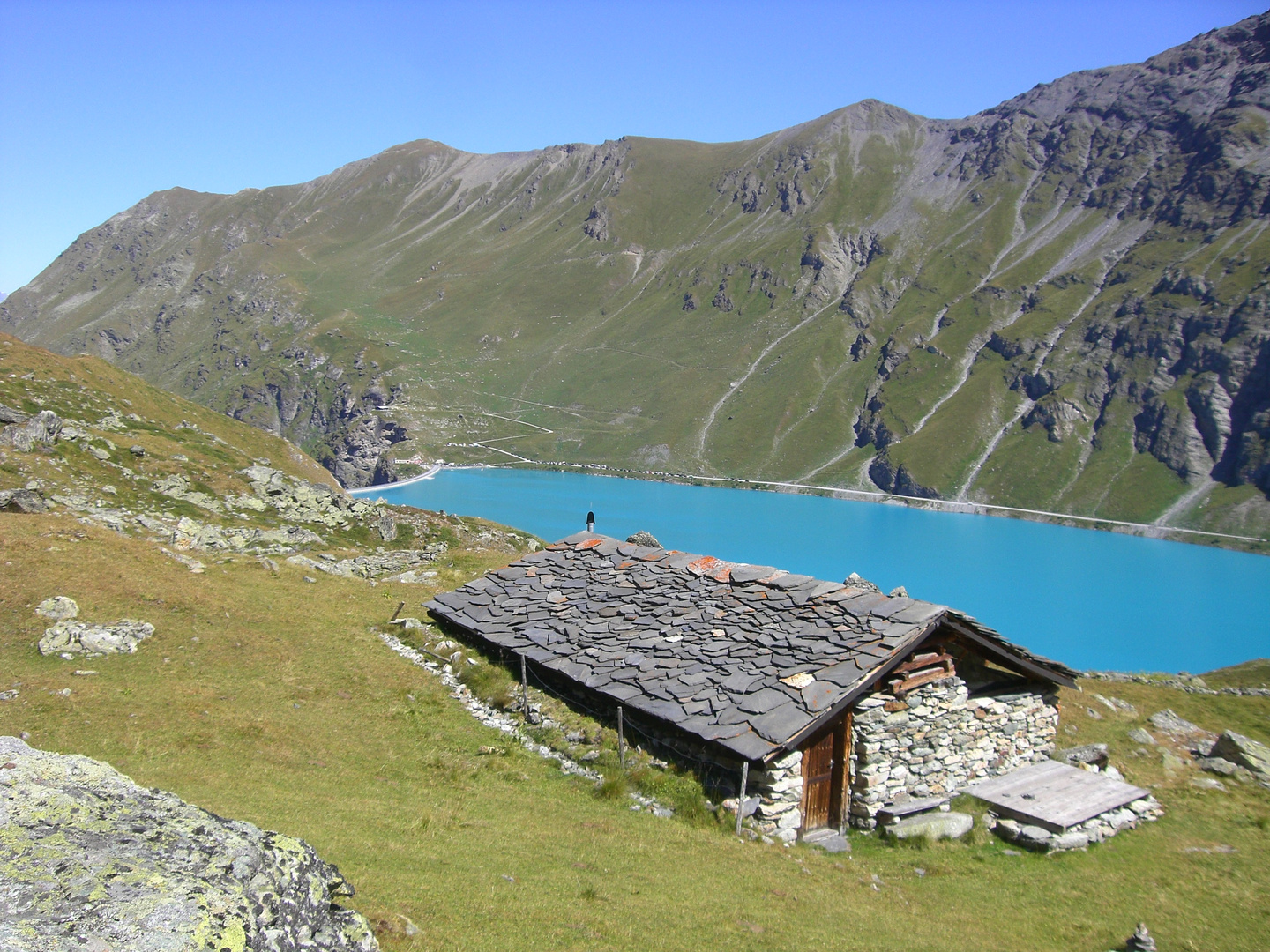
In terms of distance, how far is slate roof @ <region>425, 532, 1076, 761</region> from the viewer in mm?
16984

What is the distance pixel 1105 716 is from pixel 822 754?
14.3 meters

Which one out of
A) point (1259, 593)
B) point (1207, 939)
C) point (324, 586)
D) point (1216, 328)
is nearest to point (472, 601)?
point (324, 586)

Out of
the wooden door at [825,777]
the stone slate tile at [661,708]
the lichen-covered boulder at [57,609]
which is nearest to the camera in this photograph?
the wooden door at [825,777]

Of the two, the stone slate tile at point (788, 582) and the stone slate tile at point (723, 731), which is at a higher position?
the stone slate tile at point (788, 582)

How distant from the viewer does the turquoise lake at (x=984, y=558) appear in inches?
3196

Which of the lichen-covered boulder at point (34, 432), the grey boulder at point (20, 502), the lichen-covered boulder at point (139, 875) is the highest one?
the lichen-covered boulder at point (34, 432)

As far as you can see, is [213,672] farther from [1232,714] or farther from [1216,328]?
[1216,328]

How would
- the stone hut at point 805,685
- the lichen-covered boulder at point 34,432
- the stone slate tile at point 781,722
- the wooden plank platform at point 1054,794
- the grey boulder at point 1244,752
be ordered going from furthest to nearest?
1. the lichen-covered boulder at point 34,432
2. the grey boulder at point 1244,752
3. the wooden plank platform at point 1054,794
4. the stone hut at point 805,685
5. the stone slate tile at point 781,722

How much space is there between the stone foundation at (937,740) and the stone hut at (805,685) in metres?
0.04

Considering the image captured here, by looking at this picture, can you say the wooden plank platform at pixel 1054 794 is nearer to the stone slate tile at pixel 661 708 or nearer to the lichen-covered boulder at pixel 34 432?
the stone slate tile at pixel 661 708

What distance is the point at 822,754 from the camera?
1759 cm

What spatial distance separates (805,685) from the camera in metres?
17.2

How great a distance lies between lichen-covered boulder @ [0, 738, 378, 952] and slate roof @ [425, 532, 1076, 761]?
10998mm

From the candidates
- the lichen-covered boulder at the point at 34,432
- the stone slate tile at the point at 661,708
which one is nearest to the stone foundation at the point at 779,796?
the stone slate tile at the point at 661,708
